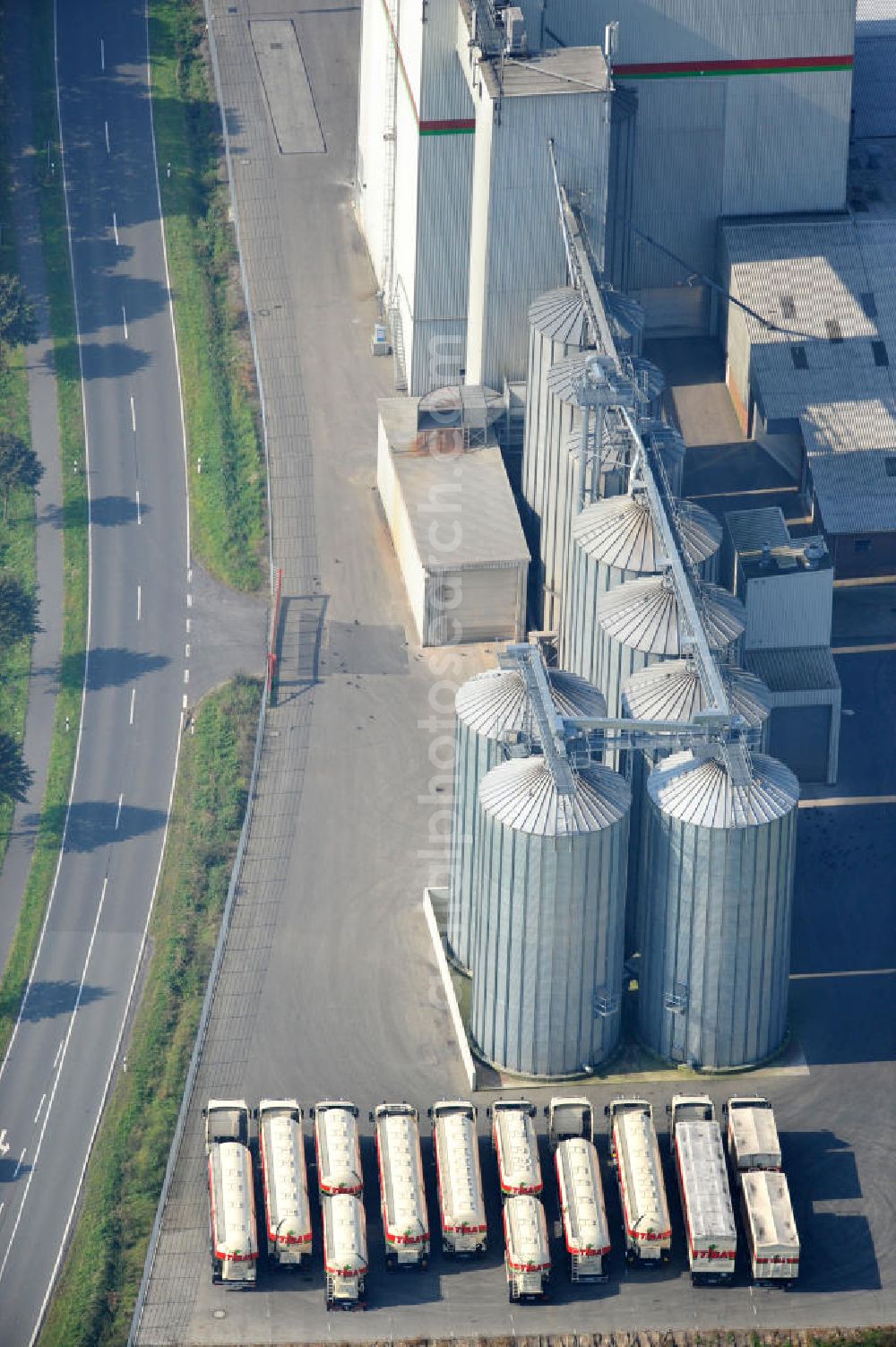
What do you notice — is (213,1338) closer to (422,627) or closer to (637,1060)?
(637,1060)

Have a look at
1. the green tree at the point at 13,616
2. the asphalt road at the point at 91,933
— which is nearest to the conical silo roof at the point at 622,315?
the asphalt road at the point at 91,933

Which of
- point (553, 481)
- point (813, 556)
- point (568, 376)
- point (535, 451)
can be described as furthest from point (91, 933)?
point (813, 556)

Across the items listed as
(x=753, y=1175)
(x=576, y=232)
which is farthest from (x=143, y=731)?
(x=753, y=1175)

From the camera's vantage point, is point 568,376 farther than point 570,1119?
Yes

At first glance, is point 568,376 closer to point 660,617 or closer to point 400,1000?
point 660,617

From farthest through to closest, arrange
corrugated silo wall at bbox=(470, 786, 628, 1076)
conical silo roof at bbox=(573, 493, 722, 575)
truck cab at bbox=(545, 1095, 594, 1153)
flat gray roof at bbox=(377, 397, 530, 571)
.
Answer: flat gray roof at bbox=(377, 397, 530, 571), conical silo roof at bbox=(573, 493, 722, 575), truck cab at bbox=(545, 1095, 594, 1153), corrugated silo wall at bbox=(470, 786, 628, 1076)

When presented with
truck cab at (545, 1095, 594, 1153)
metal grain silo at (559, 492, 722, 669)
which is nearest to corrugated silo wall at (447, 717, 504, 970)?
metal grain silo at (559, 492, 722, 669)

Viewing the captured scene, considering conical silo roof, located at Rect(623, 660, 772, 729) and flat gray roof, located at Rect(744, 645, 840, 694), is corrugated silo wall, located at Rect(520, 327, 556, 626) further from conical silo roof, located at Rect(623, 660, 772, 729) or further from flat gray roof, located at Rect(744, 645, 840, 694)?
conical silo roof, located at Rect(623, 660, 772, 729)
